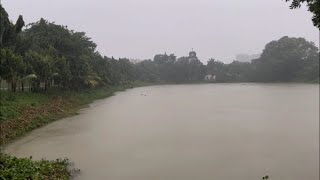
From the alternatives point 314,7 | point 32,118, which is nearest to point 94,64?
point 32,118

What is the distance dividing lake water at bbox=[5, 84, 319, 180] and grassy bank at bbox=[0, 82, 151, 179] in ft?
1.63

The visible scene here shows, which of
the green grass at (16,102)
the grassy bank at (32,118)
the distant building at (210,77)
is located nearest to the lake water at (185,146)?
the grassy bank at (32,118)

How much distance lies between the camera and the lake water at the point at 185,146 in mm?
9734

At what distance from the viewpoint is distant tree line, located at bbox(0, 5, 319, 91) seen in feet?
70.5

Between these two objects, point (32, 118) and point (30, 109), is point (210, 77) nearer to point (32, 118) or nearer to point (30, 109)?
point (30, 109)

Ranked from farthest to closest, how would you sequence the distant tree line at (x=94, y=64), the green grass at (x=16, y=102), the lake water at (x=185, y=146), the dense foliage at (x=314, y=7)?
the distant tree line at (x=94, y=64) → the green grass at (x=16, y=102) → the lake water at (x=185, y=146) → the dense foliage at (x=314, y=7)

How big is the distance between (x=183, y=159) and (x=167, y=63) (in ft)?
232

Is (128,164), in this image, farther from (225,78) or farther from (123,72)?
(225,78)

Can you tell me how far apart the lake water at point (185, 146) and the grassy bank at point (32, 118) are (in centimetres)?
50

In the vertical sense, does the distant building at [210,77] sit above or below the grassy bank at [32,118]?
above

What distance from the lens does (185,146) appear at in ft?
41.3

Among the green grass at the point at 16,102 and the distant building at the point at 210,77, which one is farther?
the distant building at the point at 210,77

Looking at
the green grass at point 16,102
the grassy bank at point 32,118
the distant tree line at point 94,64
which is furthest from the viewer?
the distant tree line at point 94,64

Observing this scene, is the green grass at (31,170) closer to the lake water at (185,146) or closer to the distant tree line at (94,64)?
the lake water at (185,146)
